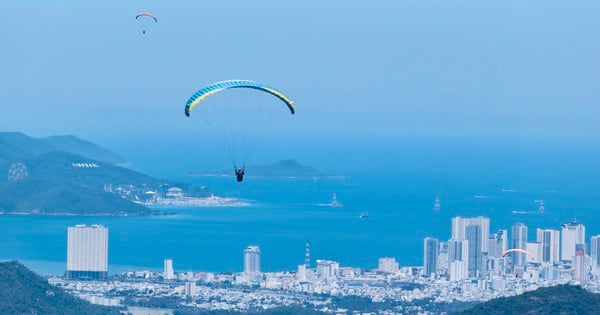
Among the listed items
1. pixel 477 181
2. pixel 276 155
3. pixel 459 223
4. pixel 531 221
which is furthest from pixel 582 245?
pixel 276 155

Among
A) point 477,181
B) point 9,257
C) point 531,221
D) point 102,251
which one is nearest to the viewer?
point 102,251

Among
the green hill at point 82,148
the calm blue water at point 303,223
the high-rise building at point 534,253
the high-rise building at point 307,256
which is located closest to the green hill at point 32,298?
the calm blue water at point 303,223

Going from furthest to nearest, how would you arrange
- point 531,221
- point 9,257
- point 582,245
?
point 531,221
point 9,257
point 582,245

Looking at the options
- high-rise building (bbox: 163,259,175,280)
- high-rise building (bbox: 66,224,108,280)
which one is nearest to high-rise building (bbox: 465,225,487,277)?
high-rise building (bbox: 163,259,175,280)

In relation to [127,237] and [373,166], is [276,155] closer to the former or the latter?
[373,166]

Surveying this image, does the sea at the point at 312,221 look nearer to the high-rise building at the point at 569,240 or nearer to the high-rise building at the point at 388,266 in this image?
the high-rise building at the point at 388,266

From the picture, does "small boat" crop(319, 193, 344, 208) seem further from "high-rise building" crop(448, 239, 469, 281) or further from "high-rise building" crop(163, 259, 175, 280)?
"high-rise building" crop(163, 259, 175, 280)

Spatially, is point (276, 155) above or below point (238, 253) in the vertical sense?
above

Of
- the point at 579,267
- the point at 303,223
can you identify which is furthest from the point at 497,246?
the point at 303,223
